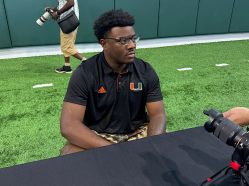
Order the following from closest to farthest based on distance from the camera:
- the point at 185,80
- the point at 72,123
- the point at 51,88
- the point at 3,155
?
1. the point at 72,123
2. the point at 3,155
3. the point at 51,88
4. the point at 185,80

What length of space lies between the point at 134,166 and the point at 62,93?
259 centimetres

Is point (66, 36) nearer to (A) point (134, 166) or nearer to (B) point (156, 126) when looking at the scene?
(B) point (156, 126)

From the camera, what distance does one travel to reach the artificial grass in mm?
2652

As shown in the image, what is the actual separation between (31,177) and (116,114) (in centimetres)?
81

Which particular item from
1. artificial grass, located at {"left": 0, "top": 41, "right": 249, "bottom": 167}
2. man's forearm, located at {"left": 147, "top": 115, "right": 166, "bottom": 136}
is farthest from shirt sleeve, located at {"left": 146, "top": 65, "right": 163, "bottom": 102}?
artificial grass, located at {"left": 0, "top": 41, "right": 249, "bottom": 167}

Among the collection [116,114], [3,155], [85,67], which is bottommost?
[3,155]

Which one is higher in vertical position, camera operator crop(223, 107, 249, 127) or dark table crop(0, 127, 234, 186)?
camera operator crop(223, 107, 249, 127)

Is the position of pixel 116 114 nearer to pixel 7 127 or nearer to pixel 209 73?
pixel 7 127

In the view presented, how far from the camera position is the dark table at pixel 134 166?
1.13 metres

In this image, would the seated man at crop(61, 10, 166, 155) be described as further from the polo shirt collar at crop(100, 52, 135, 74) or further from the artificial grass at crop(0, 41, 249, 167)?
the artificial grass at crop(0, 41, 249, 167)

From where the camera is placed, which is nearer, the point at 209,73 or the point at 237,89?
the point at 237,89

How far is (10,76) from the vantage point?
4.21m

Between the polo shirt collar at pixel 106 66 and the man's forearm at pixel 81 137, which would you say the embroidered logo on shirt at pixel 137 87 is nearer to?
the polo shirt collar at pixel 106 66

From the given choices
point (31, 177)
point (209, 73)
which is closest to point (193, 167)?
point (31, 177)
